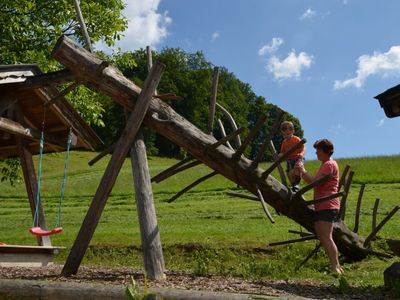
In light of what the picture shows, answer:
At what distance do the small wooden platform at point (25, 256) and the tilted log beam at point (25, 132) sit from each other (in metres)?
1.94

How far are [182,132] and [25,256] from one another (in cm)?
396

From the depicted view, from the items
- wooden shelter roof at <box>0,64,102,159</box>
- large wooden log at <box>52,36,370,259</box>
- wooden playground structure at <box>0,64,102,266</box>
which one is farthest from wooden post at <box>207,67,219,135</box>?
wooden shelter roof at <box>0,64,102,159</box>

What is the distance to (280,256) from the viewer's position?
11.6 meters

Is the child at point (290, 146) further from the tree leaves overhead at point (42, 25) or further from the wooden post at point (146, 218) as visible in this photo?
the tree leaves overhead at point (42, 25)

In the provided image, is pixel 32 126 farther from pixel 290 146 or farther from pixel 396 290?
pixel 396 290

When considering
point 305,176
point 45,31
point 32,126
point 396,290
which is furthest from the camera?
point 45,31

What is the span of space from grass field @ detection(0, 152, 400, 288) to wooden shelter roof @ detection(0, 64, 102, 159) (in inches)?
103

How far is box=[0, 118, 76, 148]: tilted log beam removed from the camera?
1005 cm

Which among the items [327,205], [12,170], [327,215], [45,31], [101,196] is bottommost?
[327,215]

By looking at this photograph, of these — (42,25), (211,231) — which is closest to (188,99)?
(42,25)

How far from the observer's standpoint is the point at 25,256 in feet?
33.6

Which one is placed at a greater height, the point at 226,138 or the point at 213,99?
the point at 213,99

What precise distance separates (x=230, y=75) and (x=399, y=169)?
205 feet

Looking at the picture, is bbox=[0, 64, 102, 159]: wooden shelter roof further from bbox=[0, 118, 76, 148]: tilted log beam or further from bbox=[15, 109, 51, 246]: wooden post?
bbox=[15, 109, 51, 246]: wooden post
